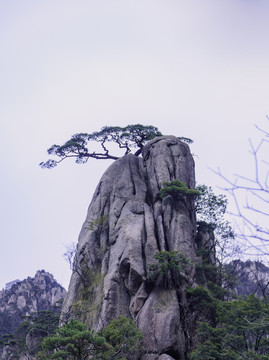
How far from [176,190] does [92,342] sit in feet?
40.2

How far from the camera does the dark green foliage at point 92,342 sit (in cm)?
1400

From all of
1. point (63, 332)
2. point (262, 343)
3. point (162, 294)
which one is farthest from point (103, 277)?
point (262, 343)

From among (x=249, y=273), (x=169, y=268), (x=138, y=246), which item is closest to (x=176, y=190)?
(x=138, y=246)

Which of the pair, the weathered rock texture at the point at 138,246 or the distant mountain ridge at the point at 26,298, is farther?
the distant mountain ridge at the point at 26,298

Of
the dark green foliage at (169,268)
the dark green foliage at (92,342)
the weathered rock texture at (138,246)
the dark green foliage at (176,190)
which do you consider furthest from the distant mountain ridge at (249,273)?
the dark green foliage at (92,342)

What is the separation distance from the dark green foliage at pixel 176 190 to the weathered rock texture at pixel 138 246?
369 millimetres

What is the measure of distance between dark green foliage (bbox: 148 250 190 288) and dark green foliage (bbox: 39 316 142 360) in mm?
3428

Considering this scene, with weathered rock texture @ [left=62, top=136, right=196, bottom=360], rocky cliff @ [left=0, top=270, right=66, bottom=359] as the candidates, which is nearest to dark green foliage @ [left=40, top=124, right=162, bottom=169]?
weathered rock texture @ [left=62, top=136, right=196, bottom=360]

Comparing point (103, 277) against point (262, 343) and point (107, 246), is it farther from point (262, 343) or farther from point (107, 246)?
point (262, 343)

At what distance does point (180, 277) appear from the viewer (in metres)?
20.1

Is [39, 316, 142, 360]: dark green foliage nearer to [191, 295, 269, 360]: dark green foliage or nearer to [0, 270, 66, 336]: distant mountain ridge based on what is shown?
[191, 295, 269, 360]: dark green foliage

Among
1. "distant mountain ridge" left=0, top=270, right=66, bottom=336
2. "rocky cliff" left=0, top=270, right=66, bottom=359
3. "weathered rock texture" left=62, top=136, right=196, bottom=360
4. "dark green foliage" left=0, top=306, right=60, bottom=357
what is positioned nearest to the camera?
"weathered rock texture" left=62, top=136, right=196, bottom=360

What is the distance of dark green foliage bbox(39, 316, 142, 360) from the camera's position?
14.0 meters

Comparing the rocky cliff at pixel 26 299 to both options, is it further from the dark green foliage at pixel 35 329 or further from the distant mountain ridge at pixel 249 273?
the distant mountain ridge at pixel 249 273
